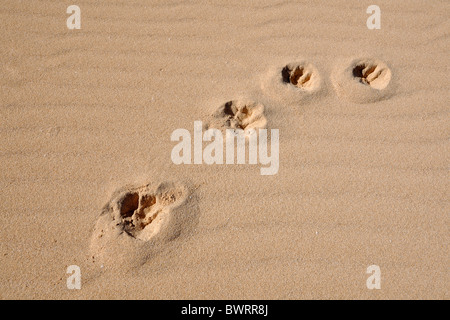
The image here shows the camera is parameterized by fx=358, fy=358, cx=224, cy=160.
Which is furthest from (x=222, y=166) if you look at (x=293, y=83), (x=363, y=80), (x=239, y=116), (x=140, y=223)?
(x=363, y=80)

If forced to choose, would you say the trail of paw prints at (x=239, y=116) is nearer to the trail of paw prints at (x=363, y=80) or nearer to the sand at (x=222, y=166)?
the sand at (x=222, y=166)

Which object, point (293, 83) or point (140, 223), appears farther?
point (293, 83)

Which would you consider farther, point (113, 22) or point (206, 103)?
point (113, 22)

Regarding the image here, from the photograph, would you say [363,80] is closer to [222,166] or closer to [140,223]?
[222,166]

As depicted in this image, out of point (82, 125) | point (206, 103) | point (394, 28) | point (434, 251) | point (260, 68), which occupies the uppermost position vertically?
point (394, 28)

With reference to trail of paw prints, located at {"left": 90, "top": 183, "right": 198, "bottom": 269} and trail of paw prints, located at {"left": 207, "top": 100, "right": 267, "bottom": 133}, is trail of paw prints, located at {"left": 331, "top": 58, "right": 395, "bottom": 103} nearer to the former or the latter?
trail of paw prints, located at {"left": 207, "top": 100, "right": 267, "bottom": 133}

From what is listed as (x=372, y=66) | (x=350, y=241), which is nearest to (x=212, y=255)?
(x=350, y=241)

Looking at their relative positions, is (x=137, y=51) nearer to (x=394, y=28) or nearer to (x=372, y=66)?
(x=372, y=66)

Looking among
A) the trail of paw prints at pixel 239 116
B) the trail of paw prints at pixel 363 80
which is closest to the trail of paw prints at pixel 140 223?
the trail of paw prints at pixel 239 116
